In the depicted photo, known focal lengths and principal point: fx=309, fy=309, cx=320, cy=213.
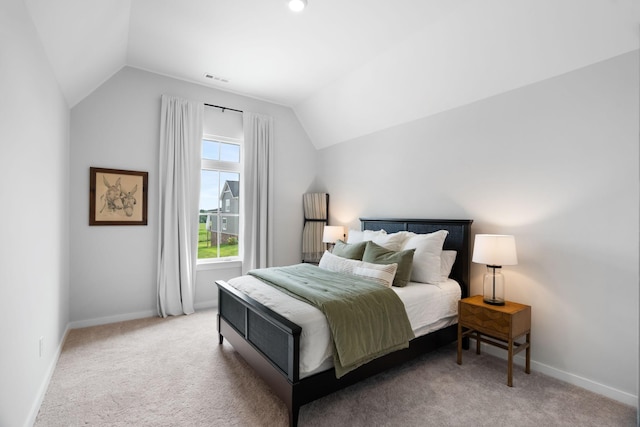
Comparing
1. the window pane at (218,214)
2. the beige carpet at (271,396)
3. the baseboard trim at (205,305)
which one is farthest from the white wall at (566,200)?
the baseboard trim at (205,305)

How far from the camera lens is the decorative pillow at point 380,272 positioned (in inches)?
107

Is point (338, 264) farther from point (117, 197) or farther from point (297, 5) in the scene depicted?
point (117, 197)

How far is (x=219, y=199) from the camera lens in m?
4.57

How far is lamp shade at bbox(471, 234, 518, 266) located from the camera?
2541mm

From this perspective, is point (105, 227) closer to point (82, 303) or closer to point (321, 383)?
point (82, 303)

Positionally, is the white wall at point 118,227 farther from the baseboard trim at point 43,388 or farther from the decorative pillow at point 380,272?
the decorative pillow at point 380,272

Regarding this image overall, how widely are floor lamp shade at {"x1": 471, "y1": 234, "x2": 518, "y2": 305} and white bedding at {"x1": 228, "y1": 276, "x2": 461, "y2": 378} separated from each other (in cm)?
32

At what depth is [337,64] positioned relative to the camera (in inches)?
143

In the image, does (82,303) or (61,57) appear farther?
(82,303)

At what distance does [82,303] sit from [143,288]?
0.61 m

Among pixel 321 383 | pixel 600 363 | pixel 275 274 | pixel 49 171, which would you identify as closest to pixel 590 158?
pixel 600 363

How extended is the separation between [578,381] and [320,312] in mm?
2120

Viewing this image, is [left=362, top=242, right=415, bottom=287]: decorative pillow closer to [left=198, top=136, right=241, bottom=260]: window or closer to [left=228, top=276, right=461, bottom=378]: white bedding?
[left=228, top=276, right=461, bottom=378]: white bedding

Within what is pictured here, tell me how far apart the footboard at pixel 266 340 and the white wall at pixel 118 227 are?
4.99ft
